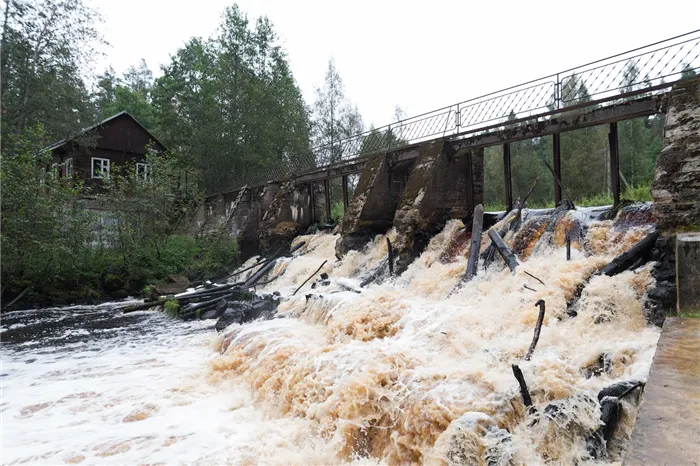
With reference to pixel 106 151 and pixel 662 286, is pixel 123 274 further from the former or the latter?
pixel 662 286

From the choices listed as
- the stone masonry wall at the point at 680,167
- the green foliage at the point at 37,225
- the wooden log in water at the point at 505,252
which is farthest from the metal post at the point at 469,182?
the green foliage at the point at 37,225

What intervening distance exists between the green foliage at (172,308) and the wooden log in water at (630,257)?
424 inches

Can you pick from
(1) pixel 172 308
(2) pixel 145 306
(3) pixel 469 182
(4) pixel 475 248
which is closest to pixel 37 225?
(2) pixel 145 306

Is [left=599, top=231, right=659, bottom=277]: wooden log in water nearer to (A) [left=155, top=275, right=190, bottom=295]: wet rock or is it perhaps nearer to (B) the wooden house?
(A) [left=155, top=275, right=190, bottom=295]: wet rock

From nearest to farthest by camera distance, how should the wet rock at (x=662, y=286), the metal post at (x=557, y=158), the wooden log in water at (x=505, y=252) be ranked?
the wet rock at (x=662, y=286) → the wooden log in water at (x=505, y=252) → the metal post at (x=557, y=158)

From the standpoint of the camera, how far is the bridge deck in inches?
78.3

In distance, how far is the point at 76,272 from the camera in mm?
14836

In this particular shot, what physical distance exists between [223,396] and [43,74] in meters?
19.7

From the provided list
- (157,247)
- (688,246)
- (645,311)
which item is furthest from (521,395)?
(157,247)

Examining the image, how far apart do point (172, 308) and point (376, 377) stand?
9368 millimetres

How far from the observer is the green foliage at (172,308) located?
11941mm

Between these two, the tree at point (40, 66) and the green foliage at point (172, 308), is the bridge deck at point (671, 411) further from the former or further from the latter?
the tree at point (40, 66)

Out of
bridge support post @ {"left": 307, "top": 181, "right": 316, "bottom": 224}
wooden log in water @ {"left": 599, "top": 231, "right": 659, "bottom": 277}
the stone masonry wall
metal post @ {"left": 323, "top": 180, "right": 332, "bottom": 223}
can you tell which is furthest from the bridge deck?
bridge support post @ {"left": 307, "top": 181, "right": 316, "bottom": 224}

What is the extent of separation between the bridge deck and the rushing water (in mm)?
512
